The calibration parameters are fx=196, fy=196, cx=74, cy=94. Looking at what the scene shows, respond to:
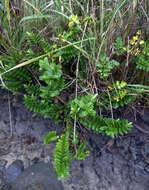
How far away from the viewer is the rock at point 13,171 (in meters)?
1.64

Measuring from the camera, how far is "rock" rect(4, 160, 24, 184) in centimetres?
164

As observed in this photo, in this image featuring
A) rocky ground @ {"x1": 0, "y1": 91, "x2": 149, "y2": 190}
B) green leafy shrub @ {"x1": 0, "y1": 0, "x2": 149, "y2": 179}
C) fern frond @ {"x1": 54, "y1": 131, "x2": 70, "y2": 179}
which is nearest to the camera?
fern frond @ {"x1": 54, "y1": 131, "x2": 70, "y2": 179}

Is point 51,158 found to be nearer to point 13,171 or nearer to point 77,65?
point 13,171

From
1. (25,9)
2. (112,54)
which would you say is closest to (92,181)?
(112,54)

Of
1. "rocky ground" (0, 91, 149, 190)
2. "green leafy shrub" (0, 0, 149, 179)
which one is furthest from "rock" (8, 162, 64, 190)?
"green leafy shrub" (0, 0, 149, 179)

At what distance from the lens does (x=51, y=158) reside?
1730 mm

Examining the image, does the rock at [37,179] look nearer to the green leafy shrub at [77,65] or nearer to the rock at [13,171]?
the rock at [13,171]

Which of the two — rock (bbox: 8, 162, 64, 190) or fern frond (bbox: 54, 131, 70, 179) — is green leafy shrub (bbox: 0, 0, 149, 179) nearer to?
fern frond (bbox: 54, 131, 70, 179)

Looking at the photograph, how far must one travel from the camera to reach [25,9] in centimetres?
188

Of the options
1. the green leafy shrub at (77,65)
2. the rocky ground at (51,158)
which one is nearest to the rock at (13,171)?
the rocky ground at (51,158)

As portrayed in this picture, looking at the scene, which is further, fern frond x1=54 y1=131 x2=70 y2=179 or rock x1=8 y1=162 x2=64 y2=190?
rock x1=8 y1=162 x2=64 y2=190

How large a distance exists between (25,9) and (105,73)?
3.35 feet

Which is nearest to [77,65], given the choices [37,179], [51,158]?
[51,158]

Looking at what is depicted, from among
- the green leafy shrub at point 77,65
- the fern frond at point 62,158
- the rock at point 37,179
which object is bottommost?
the rock at point 37,179
